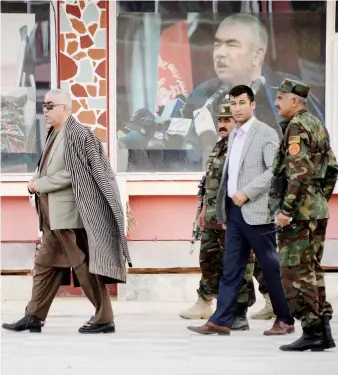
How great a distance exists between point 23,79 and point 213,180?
10.5 ft

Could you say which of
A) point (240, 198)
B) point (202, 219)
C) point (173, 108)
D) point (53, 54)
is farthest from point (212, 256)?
point (53, 54)

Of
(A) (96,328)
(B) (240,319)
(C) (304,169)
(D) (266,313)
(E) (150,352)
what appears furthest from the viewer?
(D) (266,313)

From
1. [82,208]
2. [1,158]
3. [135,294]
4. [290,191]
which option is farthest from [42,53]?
[290,191]

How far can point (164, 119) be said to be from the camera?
13.0 m

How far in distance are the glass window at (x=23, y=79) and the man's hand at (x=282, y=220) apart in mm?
4612

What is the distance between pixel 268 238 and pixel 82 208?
1394 mm

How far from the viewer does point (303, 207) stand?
8.88 m

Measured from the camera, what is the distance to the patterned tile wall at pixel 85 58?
12883mm

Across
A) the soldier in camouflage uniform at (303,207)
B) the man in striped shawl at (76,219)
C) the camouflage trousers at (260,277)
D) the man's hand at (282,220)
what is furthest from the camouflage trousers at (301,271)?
the camouflage trousers at (260,277)

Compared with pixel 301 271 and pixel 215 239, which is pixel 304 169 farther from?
pixel 215 239

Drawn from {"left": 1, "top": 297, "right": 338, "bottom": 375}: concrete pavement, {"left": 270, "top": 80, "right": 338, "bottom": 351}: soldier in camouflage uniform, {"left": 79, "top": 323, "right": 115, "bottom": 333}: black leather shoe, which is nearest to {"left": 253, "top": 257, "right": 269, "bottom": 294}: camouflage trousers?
{"left": 1, "top": 297, "right": 338, "bottom": 375}: concrete pavement

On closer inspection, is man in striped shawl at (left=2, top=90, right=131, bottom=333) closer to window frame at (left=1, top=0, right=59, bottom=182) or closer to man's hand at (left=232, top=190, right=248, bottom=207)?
man's hand at (left=232, top=190, right=248, bottom=207)

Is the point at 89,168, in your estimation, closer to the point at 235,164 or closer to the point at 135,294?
the point at 235,164

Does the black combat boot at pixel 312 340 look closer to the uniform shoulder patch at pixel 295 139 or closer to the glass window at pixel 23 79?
the uniform shoulder patch at pixel 295 139
